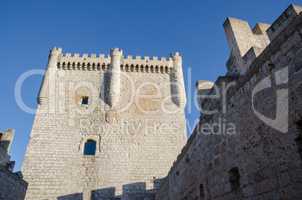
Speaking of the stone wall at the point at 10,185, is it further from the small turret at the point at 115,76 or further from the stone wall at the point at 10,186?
the small turret at the point at 115,76

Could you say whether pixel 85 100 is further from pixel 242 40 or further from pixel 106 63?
pixel 242 40

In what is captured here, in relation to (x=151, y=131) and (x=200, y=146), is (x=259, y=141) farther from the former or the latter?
(x=151, y=131)

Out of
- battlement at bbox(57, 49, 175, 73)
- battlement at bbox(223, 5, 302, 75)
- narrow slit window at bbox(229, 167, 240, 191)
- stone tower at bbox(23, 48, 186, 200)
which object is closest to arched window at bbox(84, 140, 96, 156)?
stone tower at bbox(23, 48, 186, 200)

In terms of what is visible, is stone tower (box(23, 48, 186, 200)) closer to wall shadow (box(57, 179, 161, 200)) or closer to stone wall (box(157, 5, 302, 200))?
wall shadow (box(57, 179, 161, 200))

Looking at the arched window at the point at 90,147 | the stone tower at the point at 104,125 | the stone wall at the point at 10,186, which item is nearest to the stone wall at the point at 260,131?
the stone wall at the point at 10,186

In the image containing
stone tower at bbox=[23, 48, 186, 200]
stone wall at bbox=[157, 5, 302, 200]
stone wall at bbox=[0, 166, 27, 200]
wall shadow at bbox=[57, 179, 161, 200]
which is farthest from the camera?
stone tower at bbox=[23, 48, 186, 200]

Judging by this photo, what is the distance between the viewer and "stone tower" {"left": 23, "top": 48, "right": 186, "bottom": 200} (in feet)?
38.6

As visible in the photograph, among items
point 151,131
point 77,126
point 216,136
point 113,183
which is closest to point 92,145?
point 77,126

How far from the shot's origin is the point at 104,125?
44.7 feet

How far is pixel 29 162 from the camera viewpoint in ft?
38.8

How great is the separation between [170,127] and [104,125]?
403 centimetres

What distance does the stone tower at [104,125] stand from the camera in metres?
11.8

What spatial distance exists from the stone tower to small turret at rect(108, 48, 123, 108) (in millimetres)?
65

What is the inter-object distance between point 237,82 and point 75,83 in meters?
12.8
